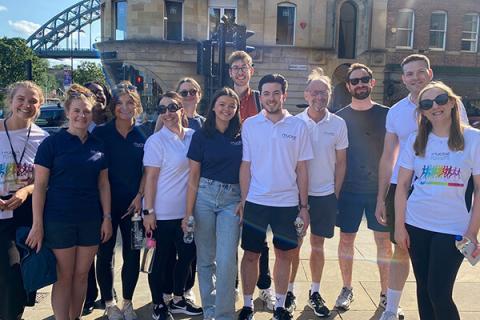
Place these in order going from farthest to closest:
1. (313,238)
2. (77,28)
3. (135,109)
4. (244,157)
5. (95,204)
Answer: (77,28), (313,238), (135,109), (244,157), (95,204)

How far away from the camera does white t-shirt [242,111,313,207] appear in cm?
360

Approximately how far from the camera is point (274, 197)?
3.61m

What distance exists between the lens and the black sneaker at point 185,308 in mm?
4086

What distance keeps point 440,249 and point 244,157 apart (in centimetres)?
161

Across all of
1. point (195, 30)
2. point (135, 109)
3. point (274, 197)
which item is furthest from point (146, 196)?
point (195, 30)

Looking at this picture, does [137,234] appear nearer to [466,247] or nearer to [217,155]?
[217,155]

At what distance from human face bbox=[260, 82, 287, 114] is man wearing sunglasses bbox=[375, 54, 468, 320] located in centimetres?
99

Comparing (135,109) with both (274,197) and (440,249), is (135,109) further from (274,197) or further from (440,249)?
(440,249)

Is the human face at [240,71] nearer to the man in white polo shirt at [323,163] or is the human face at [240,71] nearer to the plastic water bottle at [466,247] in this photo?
the man in white polo shirt at [323,163]

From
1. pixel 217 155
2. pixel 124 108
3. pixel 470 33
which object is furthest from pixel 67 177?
pixel 470 33

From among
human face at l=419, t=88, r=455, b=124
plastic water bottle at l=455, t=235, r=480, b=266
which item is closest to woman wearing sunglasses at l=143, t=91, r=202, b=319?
human face at l=419, t=88, r=455, b=124

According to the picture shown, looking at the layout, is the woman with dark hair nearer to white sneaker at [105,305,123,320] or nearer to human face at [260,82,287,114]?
white sneaker at [105,305,123,320]

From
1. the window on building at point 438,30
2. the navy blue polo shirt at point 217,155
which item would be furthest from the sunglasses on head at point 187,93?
the window on building at point 438,30

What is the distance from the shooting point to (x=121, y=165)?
383cm
